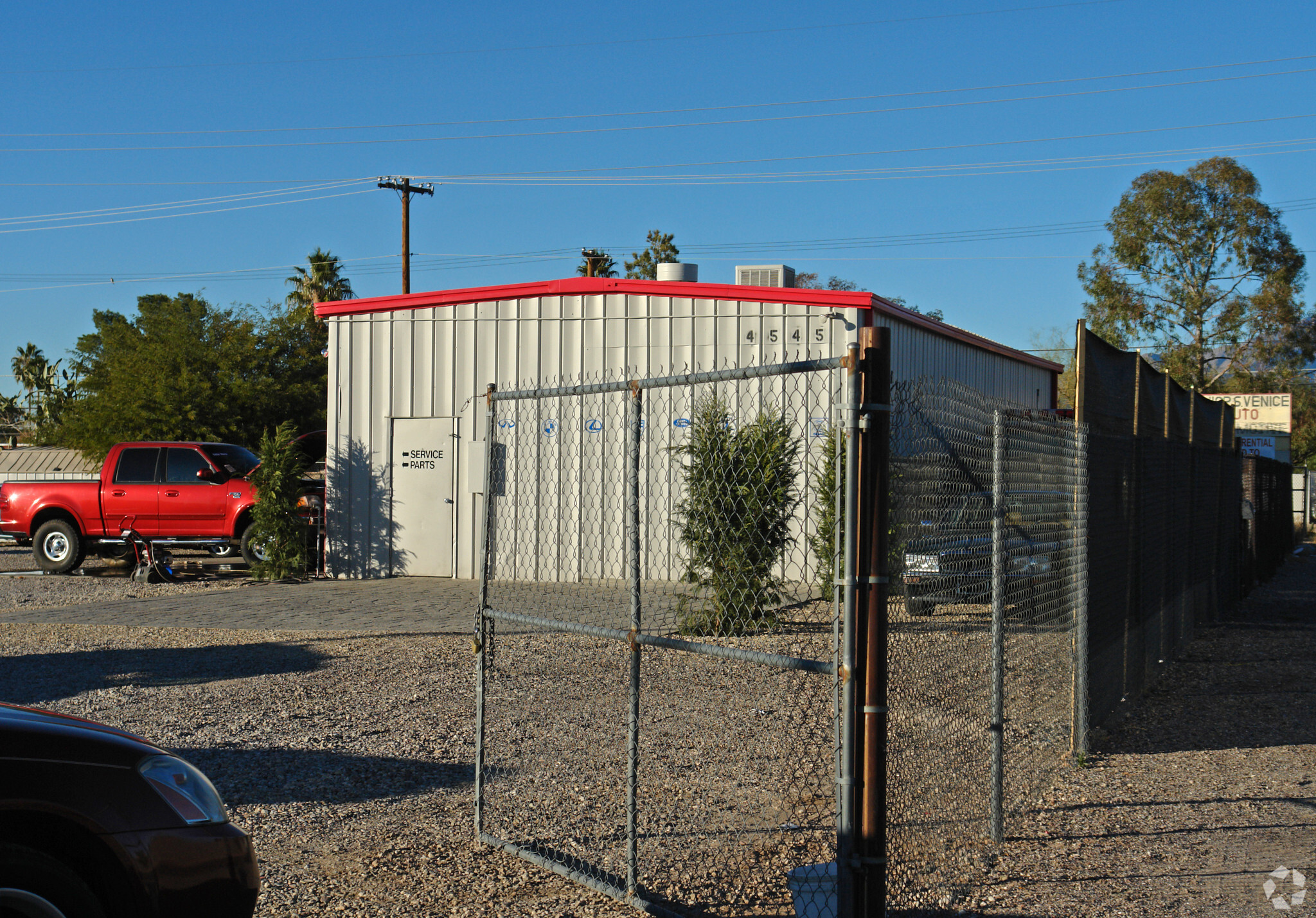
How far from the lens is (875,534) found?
11.7ft

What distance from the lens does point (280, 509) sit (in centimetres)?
1686

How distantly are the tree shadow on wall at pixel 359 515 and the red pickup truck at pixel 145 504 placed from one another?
1.23 meters

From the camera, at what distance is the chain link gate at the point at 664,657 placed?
4.67 m

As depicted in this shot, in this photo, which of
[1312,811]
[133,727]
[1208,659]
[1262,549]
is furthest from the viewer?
[1262,549]

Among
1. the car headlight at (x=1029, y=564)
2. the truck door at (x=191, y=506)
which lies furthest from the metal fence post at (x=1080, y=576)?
the truck door at (x=191, y=506)

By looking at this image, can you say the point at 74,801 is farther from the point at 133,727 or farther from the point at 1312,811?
the point at 1312,811

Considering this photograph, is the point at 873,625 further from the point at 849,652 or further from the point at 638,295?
the point at 638,295

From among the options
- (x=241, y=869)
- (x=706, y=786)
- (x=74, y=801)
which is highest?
(x=74, y=801)

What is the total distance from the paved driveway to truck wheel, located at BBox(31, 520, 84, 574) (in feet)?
12.6

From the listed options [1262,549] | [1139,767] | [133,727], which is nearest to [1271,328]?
[1262,549]

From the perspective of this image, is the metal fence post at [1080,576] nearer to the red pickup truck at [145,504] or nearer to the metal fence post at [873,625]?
the metal fence post at [873,625]

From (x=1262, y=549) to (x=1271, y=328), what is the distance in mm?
21796

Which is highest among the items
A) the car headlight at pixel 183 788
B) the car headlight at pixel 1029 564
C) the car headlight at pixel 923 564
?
the car headlight at pixel 923 564

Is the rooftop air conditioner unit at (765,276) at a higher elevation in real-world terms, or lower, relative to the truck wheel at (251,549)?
higher
